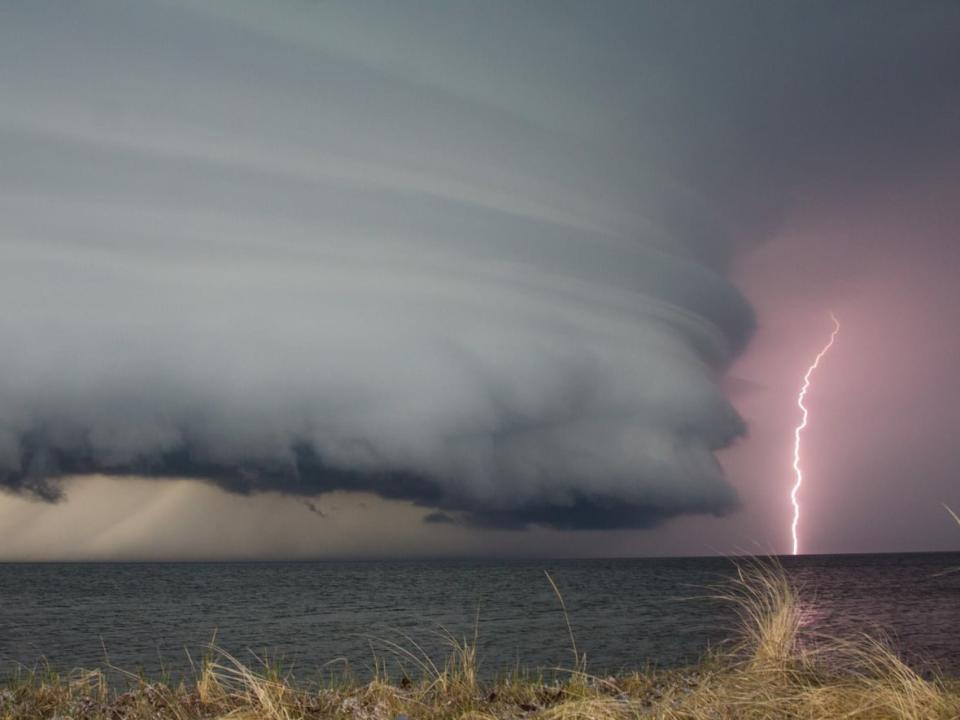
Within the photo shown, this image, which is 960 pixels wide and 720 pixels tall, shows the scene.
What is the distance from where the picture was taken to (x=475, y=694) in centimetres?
1077

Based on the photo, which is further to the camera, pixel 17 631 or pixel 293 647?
pixel 17 631

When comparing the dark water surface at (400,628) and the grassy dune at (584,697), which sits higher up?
the grassy dune at (584,697)

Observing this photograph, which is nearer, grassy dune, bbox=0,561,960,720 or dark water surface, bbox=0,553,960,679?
grassy dune, bbox=0,561,960,720

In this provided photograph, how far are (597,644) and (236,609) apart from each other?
130ft

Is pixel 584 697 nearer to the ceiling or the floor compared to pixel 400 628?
nearer to the ceiling

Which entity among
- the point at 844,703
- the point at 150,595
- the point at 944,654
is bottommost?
the point at 150,595

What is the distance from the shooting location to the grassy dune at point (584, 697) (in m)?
7.87

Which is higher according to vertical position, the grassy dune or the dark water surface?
the grassy dune

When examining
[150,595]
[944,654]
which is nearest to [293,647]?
[944,654]

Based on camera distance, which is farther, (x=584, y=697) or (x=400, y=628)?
(x=400, y=628)

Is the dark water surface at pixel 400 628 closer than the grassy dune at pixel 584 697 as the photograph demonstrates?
No

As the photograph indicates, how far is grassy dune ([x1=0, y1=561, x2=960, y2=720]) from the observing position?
787cm

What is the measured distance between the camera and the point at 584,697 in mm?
8445

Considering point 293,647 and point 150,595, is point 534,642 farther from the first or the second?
point 150,595
